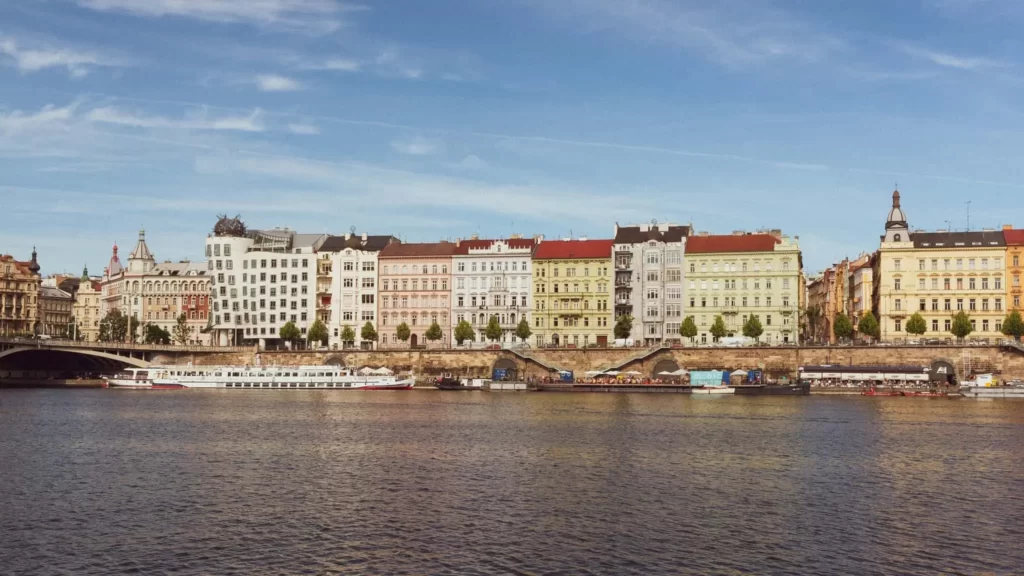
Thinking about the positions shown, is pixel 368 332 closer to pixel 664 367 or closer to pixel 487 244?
pixel 487 244

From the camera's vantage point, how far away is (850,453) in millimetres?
56062

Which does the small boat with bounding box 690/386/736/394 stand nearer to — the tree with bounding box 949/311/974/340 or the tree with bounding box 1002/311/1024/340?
the tree with bounding box 949/311/974/340

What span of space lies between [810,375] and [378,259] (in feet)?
198

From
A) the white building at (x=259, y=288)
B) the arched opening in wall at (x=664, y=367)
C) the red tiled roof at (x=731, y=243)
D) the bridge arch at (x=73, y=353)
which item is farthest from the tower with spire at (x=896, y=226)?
the bridge arch at (x=73, y=353)

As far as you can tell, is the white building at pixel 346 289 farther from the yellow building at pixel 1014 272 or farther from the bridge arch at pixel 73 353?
the yellow building at pixel 1014 272

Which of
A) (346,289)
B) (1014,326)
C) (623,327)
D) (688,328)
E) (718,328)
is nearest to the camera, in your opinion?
(1014,326)

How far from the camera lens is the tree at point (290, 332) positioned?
148 m

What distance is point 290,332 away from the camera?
487ft

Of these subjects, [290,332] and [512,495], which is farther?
[290,332]

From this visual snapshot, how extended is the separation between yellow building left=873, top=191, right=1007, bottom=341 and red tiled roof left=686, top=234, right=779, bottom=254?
13220mm

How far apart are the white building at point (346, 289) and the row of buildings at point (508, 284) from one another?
137 millimetres

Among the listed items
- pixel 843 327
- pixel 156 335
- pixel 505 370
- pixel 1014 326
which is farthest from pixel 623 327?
pixel 156 335

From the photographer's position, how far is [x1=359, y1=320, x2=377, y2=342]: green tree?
5674 inches

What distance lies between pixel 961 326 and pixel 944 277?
9.63 m
